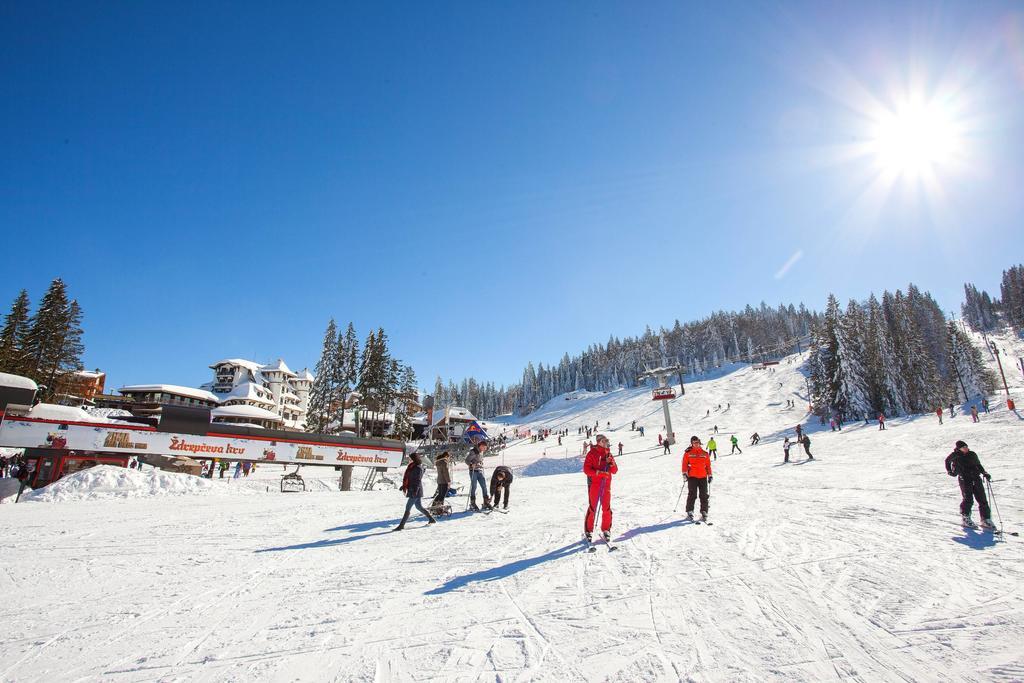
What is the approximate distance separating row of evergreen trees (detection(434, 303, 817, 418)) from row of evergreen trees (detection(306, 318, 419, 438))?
76.6m

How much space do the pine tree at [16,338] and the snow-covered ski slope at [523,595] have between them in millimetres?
33593

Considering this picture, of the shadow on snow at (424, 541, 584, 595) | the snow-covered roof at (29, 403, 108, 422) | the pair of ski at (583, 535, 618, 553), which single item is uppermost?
the snow-covered roof at (29, 403, 108, 422)

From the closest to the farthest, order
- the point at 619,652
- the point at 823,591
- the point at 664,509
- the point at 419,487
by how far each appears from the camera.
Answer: the point at 619,652, the point at 823,591, the point at 419,487, the point at 664,509

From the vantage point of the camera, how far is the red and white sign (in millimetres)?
17156

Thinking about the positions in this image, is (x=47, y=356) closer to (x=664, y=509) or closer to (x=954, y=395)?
(x=664, y=509)

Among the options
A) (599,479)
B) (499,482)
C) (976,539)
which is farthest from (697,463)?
(499,482)

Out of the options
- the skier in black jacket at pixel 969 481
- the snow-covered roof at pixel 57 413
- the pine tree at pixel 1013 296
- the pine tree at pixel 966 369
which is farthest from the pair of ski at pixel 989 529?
the pine tree at pixel 1013 296

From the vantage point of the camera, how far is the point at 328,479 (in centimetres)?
2400

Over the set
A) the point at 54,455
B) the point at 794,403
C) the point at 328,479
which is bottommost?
the point at 328,479

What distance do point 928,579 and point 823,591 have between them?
4.82 feet

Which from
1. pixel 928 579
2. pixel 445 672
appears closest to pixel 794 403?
pixel 928 579

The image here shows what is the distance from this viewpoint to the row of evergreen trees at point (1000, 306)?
10675cm

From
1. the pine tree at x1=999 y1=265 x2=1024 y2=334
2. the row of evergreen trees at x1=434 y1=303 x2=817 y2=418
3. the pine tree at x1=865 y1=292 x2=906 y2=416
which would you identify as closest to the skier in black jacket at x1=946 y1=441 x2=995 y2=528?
the pine tree at x1=865 y1=292 x2=906 y2=416

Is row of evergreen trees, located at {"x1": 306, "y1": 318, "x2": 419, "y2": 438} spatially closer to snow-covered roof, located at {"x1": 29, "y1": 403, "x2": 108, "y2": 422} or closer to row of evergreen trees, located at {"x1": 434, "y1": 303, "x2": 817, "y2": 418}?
snow-covered roof, located at {"x1": 29, "y1": 403, "x2": 108, "y2": 422}
